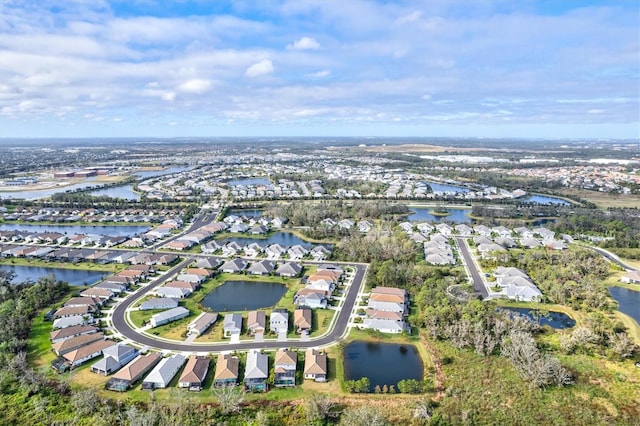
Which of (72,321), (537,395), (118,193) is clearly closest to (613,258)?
(537,395)

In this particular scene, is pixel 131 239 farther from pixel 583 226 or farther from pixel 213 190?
pixel 583 226

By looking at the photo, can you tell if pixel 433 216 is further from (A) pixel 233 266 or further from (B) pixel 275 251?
(A) pixel 233 266

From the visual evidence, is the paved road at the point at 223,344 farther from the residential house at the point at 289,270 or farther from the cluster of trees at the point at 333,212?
the cluster of trees at the point at 333,212

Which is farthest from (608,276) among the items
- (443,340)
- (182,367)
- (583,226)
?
(182,367)

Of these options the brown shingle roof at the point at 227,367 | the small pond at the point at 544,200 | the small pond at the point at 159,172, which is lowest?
the brown shingle roof at the point at 227,367

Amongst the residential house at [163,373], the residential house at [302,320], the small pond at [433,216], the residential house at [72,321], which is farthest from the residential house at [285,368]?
the small pond at [433,216]

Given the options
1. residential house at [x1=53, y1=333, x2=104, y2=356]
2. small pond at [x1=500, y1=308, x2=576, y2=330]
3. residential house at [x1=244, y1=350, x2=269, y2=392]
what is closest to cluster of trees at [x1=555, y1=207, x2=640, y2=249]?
small pond at [x1=500, y1=308, x2=576, y2=330]

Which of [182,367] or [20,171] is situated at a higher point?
[20,171]

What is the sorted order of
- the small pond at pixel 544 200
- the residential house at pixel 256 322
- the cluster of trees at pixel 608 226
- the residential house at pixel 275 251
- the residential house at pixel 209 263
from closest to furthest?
the residential house at pixel 256 322 < the residential house at pixel 209 263 < the residential house at pixel 275 251 < the cluster of trees at pixel 608 226 < the small pond at pixel 544 200
